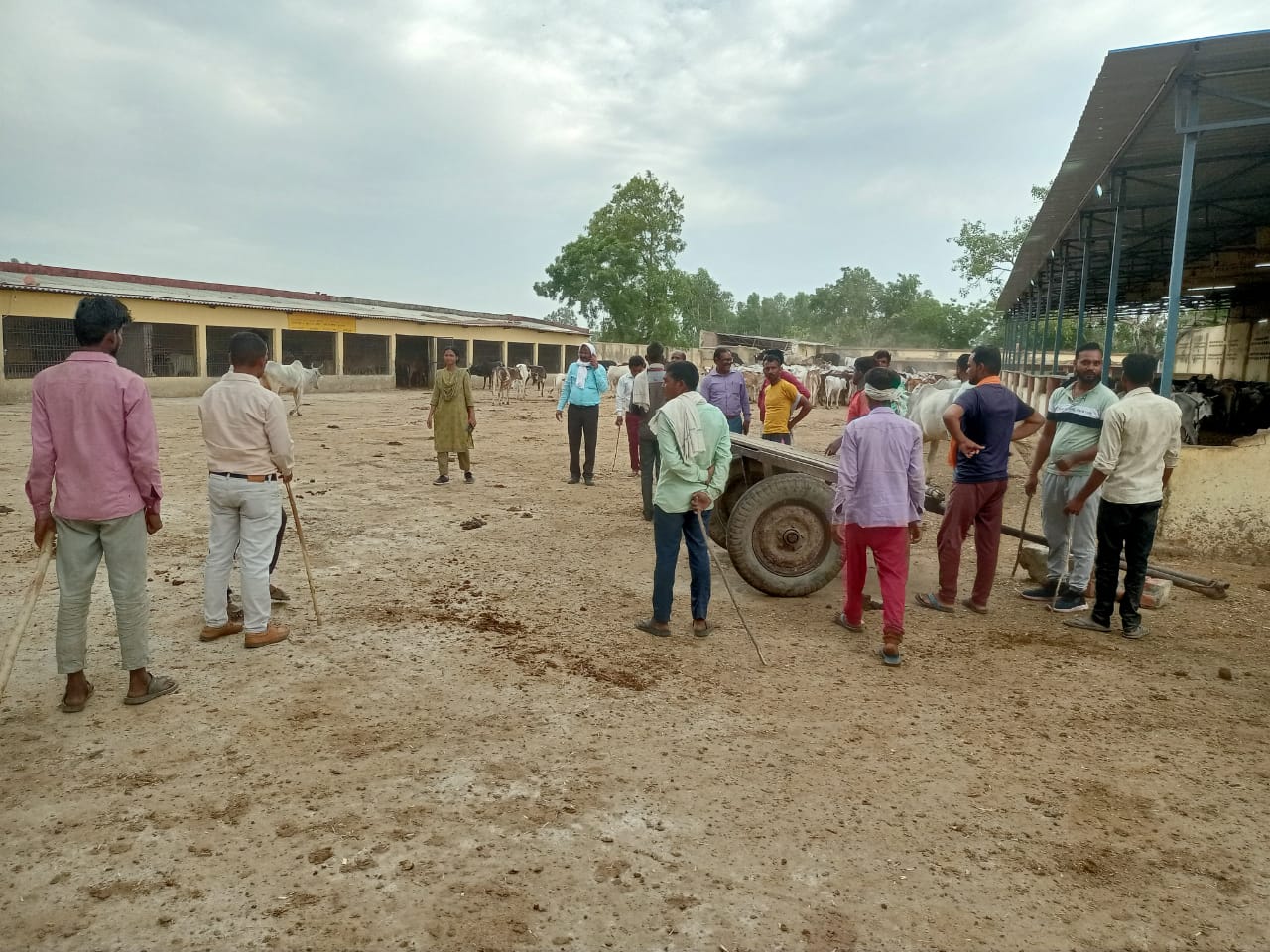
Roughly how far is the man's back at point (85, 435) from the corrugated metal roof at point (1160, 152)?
7.53 m

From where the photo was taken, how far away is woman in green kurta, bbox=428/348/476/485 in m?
8.79

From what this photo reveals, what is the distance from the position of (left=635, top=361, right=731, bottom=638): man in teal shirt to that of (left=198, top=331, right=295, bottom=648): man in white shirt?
2.12 m

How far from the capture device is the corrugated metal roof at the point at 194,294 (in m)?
19.2

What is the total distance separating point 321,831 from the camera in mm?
2613

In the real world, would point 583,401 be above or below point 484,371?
below

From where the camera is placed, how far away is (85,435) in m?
3.33

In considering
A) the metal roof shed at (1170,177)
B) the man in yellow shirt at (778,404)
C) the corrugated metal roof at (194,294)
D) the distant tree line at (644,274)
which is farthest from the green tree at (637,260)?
the man in yellow shirt at (778,404)

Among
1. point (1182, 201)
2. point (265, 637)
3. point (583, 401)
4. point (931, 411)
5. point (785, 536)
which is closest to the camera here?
point (265, 637)

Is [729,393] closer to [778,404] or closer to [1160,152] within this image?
[778,404]

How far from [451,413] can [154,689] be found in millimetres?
5666

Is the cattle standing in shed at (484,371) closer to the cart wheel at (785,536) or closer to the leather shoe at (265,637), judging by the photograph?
the cart wheel at (785,536)

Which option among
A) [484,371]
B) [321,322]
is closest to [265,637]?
[321,322]

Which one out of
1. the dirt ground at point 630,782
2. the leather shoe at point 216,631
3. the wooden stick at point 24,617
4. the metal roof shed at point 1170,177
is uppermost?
the metal roof shed at point 1170,177

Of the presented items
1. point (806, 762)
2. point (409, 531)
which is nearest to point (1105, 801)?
point (806, 762)
